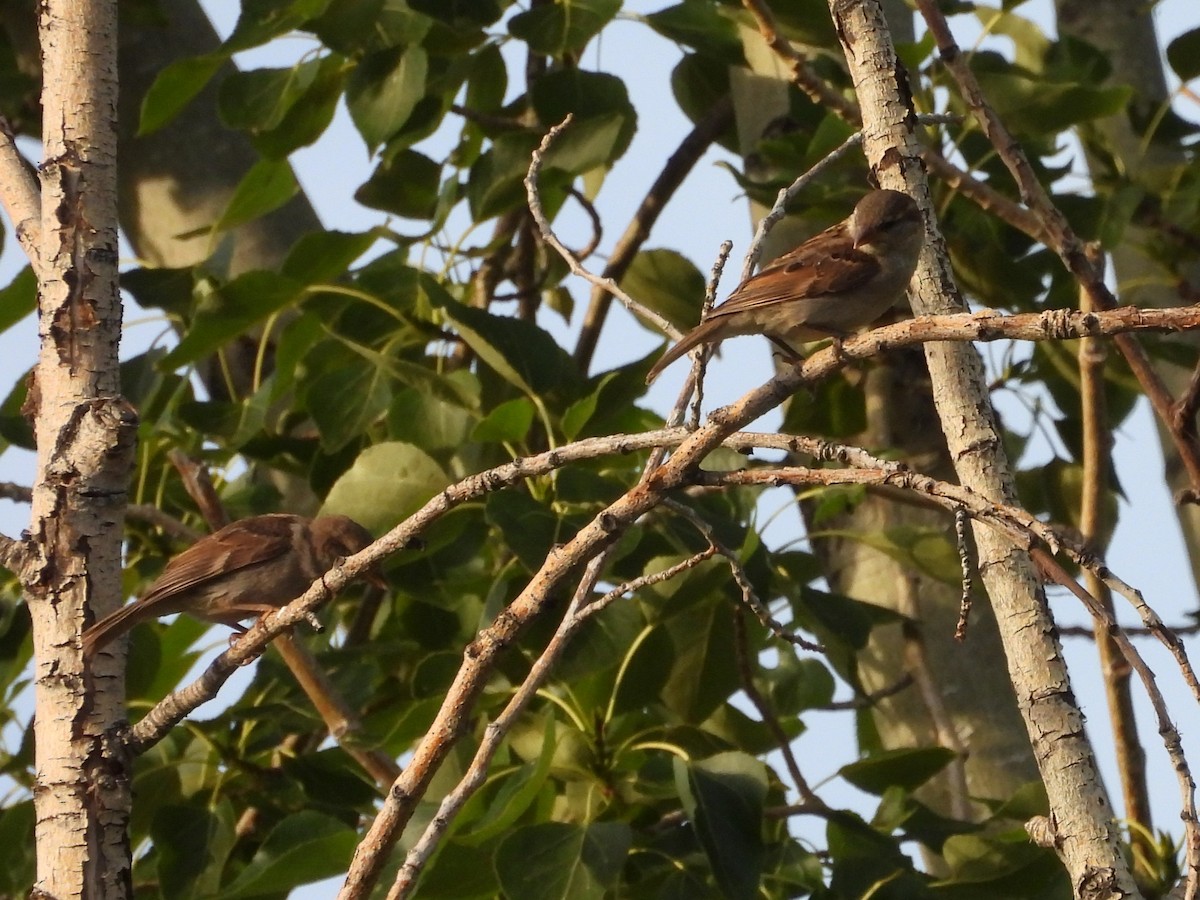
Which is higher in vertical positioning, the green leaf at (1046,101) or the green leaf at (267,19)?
the green leaf at (267,19)

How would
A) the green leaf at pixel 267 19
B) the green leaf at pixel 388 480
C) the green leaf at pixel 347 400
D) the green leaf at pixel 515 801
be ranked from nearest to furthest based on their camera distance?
1. the green leaf at pixel 515 801
2. the green leaf at pixel 388 480
3. the green leaf at pixel 347 400
4. the green leaf at pixel 267 19

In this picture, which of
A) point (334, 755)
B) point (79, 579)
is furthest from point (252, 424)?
point (79, 579)

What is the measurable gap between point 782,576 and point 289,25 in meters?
2.43

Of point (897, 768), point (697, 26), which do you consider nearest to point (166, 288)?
point (697, 26)

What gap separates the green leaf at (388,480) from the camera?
438cm

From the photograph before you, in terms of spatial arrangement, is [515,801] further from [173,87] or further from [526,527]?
[173,87]

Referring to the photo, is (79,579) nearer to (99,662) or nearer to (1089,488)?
(99,662)

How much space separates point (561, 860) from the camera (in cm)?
350

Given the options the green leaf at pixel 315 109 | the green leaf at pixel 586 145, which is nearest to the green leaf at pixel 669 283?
the green leaf at pixel 586 145

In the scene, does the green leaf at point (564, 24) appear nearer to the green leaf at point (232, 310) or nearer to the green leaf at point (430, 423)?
the green leaf at point (232, 310)

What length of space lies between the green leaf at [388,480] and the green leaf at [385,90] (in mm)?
1229

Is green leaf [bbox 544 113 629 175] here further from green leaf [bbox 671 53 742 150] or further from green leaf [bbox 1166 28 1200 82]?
green leaf [bbox 1166 28 1200 82]

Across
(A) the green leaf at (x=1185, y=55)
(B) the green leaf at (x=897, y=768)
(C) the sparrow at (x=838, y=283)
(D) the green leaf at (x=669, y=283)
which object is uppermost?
(A) the green leaf at (x=1185, y=55)

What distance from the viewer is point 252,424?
4898 mm
